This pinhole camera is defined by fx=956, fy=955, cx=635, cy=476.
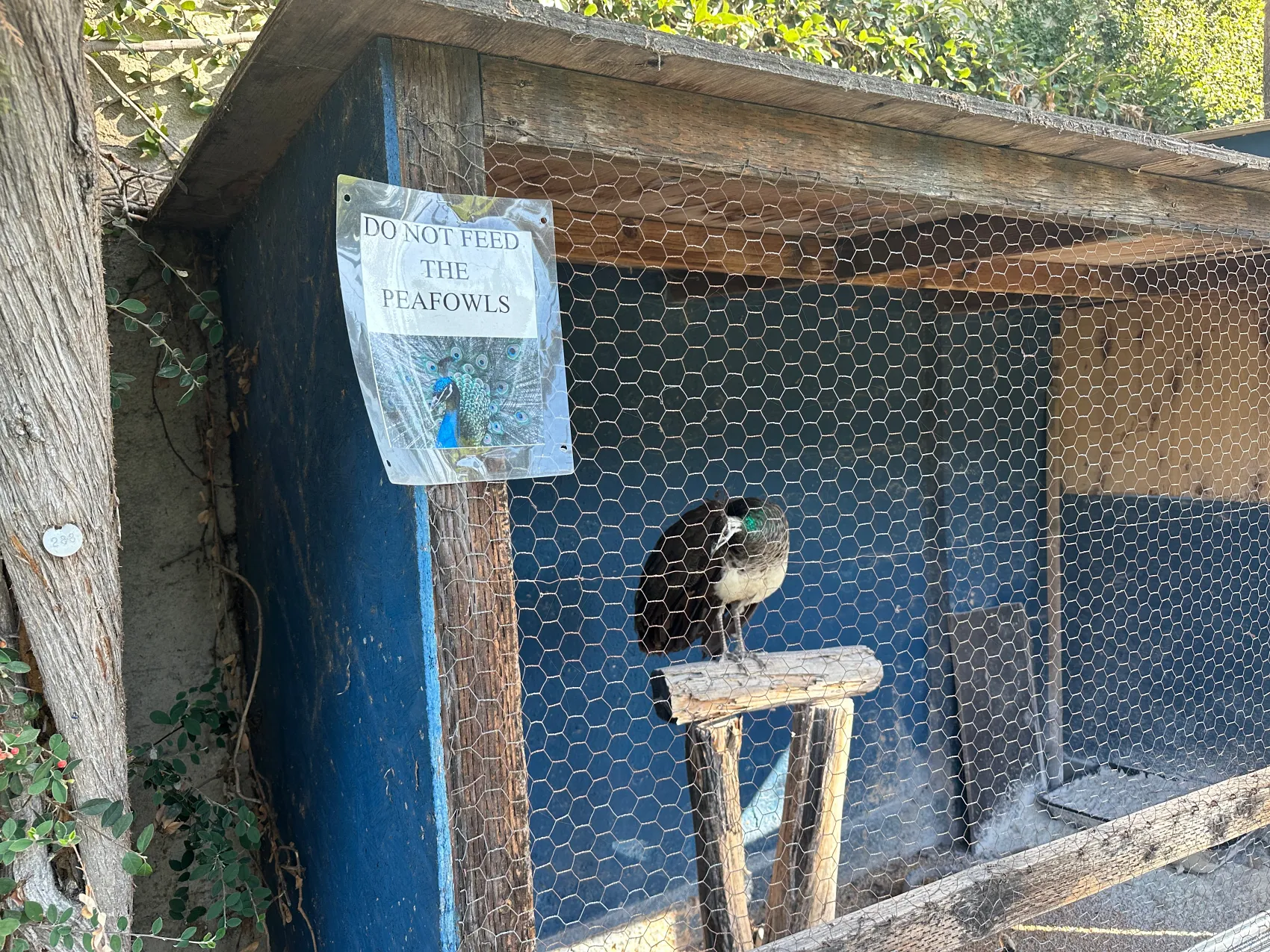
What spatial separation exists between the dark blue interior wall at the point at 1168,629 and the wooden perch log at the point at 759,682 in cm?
221

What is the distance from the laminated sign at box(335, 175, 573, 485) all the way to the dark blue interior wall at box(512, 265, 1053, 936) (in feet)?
3.33

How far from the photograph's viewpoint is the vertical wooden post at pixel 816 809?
1.96 m

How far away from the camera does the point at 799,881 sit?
1993 millimetres

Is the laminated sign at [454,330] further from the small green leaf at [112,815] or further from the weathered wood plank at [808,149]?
the small green leaf at [112,815]

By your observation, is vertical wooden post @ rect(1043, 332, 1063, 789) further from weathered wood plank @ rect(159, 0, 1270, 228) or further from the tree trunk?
the tree trunk

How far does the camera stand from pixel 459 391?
4.04 ft

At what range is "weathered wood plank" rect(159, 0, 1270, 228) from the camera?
3.76ft

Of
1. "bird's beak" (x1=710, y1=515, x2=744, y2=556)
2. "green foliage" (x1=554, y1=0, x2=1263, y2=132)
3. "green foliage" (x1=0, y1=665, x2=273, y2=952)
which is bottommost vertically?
"green foliage" (x1=0, y1=665, x2=273, y2=952)

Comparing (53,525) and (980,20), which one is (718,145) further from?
(980,20)

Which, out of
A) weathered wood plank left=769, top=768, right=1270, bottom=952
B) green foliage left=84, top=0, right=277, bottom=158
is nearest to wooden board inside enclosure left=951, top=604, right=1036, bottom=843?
weathered wood plank left=769, top=768, right=1270, bottom=952

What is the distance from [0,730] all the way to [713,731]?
1168mm

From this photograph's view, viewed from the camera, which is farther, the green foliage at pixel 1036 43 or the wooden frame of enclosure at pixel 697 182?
the green foliage at pixel 1036 43

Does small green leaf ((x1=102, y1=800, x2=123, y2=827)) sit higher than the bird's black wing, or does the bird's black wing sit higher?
the bird's black wing

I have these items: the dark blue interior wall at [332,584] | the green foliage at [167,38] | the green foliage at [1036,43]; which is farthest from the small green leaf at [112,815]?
the green foliage at [1036,43]
